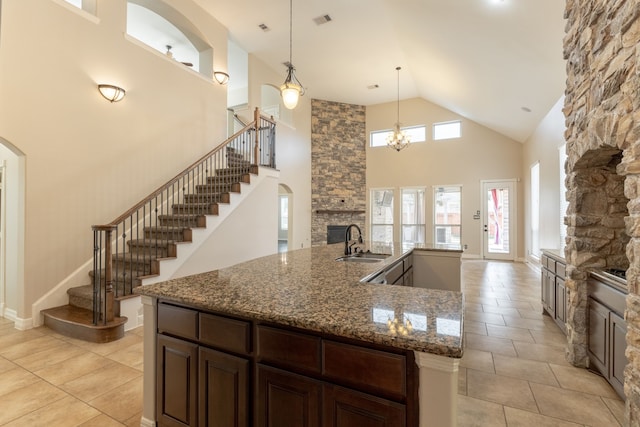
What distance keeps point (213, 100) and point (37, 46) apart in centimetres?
290

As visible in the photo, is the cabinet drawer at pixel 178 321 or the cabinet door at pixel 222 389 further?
the cabinet drawer at pixel 178 321

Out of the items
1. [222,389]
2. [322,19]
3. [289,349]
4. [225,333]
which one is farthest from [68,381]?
[322,19]

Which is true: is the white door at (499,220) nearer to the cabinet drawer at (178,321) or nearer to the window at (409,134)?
the window at (409,134)

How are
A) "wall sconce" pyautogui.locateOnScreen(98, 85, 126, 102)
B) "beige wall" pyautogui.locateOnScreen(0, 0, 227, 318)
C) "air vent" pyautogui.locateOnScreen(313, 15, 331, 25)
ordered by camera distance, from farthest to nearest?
"air vent" pyautogui.locateOnScreen(313, 15, 331, 25) < "wall sconce" pyautogui.locateOnScreen(98, 85, 126, 102) < "beige wall" pyautogui.locateOnScreen(0, 0, 227, 318)

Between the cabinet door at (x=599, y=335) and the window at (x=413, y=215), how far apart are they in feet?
22.8

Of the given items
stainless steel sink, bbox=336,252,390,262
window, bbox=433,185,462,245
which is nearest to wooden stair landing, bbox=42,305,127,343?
stainless steel sink, bbox=336,252,390,262

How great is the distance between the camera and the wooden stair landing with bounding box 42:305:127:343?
3.01 m

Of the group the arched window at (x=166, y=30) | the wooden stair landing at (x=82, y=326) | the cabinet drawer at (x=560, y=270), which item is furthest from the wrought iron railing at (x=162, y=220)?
the cabinet drawer at (x=560, y=270)

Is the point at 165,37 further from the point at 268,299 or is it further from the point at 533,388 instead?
the point at 533,388

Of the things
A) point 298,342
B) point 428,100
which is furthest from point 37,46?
point 428,100

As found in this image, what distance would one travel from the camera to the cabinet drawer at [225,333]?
1363 millimetres

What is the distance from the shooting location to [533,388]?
2.25 m

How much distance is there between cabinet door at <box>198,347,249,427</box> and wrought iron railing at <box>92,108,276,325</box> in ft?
7.63

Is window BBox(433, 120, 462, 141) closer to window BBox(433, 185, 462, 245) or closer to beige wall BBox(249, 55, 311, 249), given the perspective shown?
window BBox(433, 185, 462, 245)
